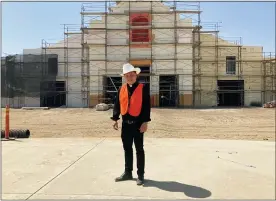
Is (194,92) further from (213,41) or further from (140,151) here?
(140,151)

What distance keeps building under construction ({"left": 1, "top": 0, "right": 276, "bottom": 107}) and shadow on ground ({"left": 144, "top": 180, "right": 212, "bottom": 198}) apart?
2408cm

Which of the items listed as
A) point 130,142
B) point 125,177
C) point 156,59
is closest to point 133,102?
point 130,142

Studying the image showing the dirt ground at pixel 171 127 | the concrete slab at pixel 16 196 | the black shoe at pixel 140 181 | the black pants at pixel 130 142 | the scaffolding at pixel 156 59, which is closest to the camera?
the concrete slab at pixel 16 196

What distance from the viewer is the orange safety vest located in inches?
174

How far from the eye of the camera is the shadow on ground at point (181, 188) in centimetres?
377

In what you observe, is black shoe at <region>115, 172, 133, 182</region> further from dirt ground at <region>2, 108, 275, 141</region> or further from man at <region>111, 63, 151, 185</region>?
dirt ground at <region>2, 108, 275, 141</region>

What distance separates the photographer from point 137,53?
96.5 feet

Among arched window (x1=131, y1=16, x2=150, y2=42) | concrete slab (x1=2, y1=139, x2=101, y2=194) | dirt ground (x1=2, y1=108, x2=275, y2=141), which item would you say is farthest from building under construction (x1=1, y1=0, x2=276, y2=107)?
concrete slab (x1=2, y1=139, x2=101, y2=194)

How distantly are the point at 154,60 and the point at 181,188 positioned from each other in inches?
1008

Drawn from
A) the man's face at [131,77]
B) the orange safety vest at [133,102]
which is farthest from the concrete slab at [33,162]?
the man's face at [131,77]

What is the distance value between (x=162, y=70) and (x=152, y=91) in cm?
217

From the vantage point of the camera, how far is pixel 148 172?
481 cm

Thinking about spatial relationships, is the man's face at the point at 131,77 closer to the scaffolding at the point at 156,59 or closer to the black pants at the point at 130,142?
the black pants at the point at 130,142

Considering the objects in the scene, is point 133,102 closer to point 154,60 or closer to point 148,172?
point 148,172
